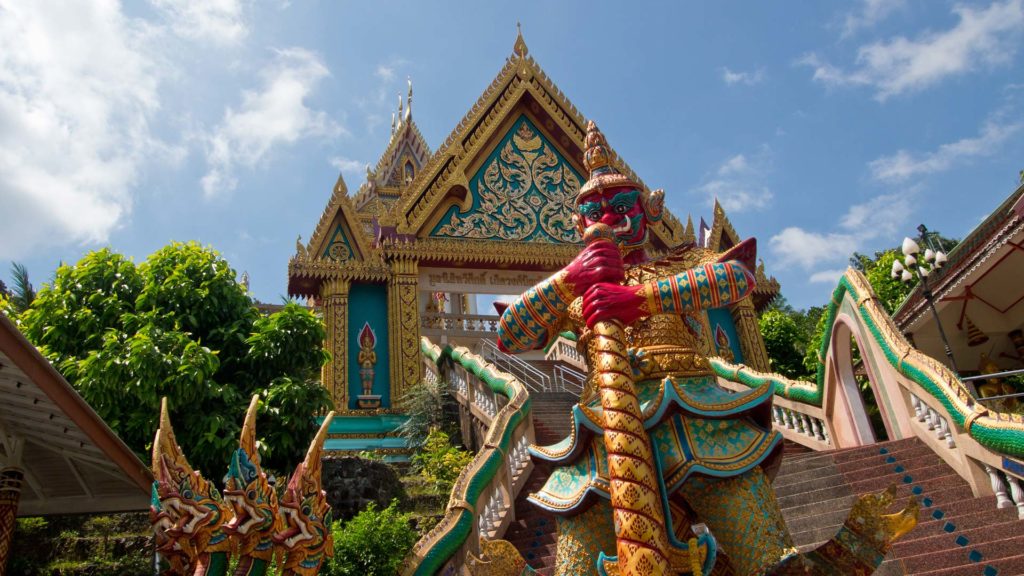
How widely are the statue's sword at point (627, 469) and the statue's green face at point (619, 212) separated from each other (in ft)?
2.84

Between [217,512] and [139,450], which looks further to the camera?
[139,450]

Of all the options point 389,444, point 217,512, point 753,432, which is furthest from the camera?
point 389,444

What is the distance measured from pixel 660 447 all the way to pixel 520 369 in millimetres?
10082

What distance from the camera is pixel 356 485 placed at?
7.92 m

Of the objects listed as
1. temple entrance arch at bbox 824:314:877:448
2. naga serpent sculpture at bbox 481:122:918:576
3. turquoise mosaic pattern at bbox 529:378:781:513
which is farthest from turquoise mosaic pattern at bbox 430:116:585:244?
turquoise mosaic pattern at bbox 529:378:781:513

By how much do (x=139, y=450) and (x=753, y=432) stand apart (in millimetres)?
6616

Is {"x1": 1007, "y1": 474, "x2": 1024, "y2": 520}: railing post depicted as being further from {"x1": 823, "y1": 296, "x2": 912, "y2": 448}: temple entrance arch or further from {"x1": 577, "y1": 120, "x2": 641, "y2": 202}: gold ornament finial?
{"x1": 577, "y1": 120, "x2": 641, "y2": 202}: gold ornament finial

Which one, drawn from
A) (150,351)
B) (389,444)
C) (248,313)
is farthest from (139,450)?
(389,444)

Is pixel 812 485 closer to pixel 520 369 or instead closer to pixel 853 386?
pixel 853 386

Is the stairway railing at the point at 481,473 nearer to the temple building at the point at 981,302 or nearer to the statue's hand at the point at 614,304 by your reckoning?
the statue's hand at the point at 614,304

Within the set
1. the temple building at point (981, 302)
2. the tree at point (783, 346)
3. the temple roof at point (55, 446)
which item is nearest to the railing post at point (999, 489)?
the temple building at point (981, 302)

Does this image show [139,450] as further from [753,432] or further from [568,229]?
[568,229]

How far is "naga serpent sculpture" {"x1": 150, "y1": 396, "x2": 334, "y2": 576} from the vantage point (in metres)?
3.22

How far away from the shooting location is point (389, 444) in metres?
12.0
